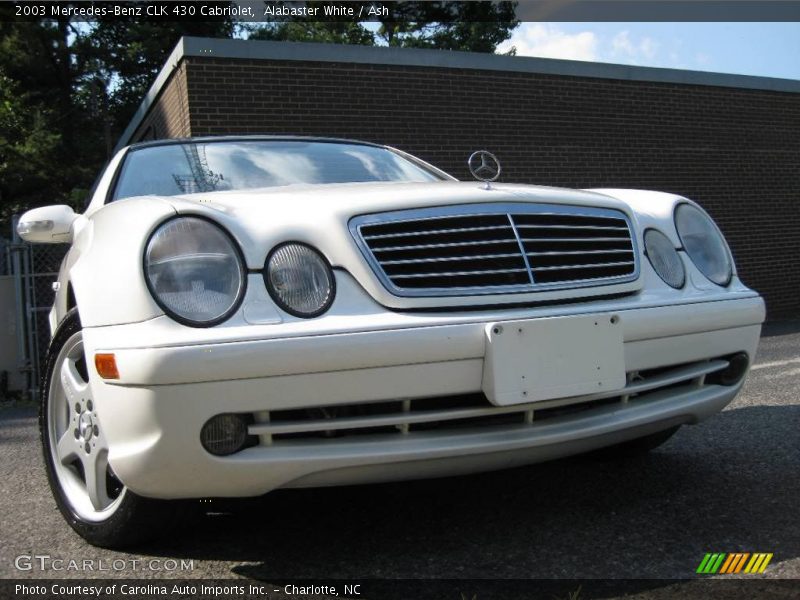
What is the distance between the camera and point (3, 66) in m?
26.0

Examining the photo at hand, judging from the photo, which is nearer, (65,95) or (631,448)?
(631,448)

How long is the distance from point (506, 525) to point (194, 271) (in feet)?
4.05

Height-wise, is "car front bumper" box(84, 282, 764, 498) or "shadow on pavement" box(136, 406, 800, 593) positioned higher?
"car front bumper" box(84, 282, 764, 498)

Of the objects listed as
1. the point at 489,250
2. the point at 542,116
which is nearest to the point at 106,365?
the point at 489,250

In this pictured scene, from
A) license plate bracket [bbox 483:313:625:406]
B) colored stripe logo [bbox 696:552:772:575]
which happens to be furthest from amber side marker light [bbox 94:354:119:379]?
colored stripe logo [bbox 696:552:772:575]

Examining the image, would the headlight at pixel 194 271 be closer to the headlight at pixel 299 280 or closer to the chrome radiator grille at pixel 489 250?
the headlight at pixel 299 280

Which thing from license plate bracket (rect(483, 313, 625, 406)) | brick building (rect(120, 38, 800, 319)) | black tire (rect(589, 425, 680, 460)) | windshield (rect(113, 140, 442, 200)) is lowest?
black tire (rect(589, 425, 680, 460))

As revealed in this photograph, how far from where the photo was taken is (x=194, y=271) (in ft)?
7.23

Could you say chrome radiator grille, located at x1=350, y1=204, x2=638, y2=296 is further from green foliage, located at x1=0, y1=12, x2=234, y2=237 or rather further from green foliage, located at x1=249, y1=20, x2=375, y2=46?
green foliage, located at x1=249, y1=20, x2=375, y2=46

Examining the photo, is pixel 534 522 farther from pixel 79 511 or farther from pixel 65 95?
pixel 65 95

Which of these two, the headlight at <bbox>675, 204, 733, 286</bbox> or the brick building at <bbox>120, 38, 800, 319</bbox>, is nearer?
the headlight at <bbox>675, 204, 733, 286</bbox>

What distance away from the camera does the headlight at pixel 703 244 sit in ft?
9.86

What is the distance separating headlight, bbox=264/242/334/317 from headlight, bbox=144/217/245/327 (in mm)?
89

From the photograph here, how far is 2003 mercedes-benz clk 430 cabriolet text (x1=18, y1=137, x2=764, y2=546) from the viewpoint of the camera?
210cm
